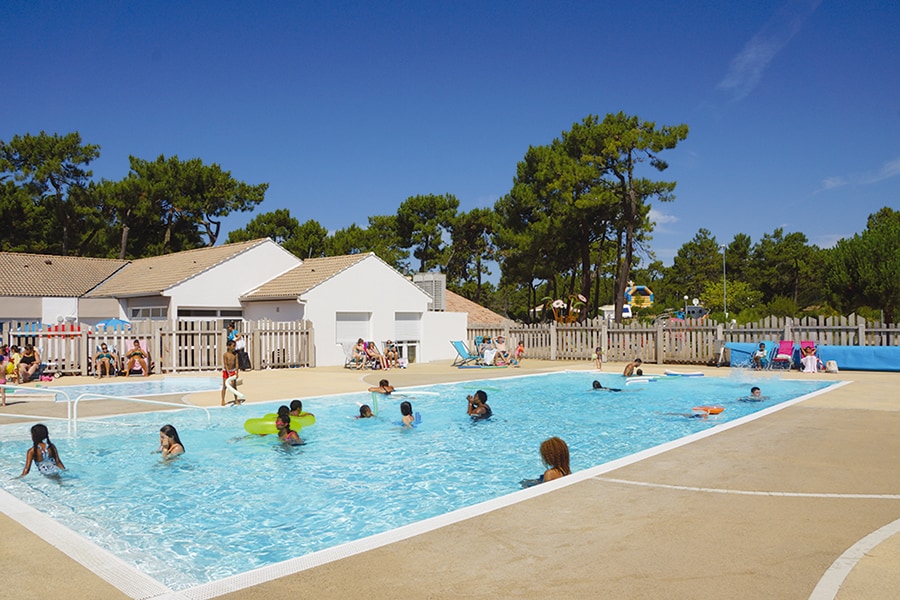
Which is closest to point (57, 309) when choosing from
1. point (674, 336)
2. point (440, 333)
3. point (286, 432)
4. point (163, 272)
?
point (163, 272)

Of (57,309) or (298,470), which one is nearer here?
(298,470)

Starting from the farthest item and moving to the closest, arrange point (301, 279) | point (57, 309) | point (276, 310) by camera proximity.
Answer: point (57, 309) < point (301, 279) < point (276, 310)

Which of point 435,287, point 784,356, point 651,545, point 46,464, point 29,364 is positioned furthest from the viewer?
point 435,287

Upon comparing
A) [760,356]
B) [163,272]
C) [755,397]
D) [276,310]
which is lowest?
[755,397]

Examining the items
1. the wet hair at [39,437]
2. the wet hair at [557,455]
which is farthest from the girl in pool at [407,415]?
the wet hair at [557,455]

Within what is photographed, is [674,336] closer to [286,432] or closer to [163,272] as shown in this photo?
[286,432]

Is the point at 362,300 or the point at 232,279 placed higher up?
the point at 232,279

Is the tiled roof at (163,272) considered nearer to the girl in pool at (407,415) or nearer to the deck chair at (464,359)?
the deck chair at (464,359)

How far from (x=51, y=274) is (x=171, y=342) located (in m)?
17.9

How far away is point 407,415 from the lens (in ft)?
45.1

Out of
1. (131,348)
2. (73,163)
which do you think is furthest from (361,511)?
(73,163)

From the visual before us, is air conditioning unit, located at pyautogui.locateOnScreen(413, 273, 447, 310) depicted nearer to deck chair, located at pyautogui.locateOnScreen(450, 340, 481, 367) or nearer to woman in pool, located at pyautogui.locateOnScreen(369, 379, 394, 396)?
deck chair, located at pyautogui.locateOnScreen(450, 340, 481, 367)

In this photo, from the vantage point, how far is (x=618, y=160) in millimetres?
41000

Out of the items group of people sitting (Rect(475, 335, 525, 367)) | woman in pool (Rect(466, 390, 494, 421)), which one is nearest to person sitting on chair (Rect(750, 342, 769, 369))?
group of people sitting (Rect(475, 335, 525, 367))
